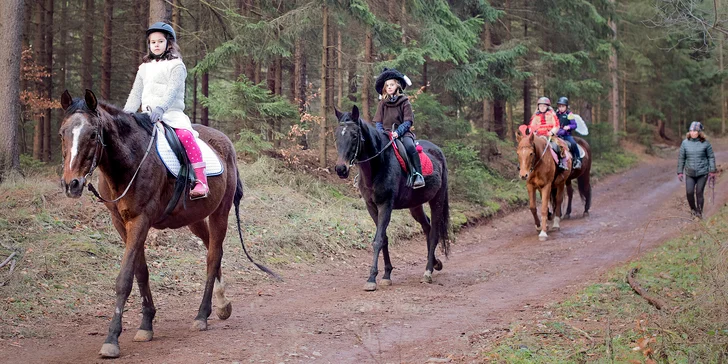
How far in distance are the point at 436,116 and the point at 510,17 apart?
9.25m

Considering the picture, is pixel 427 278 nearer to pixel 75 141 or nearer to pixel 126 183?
pixel 126 183

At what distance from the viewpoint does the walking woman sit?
15.9 meters

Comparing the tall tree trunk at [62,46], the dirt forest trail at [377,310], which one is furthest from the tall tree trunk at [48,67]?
the dirt forest trail at [377,310]

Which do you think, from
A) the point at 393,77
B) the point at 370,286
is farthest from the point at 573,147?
the point at 370,286

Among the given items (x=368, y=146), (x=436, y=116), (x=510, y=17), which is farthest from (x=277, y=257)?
(x=510, y=17)

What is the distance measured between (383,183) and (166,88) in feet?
13.3

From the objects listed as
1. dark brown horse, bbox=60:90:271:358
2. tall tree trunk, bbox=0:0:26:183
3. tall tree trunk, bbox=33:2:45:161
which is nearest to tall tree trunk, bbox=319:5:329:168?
tall tree trunk, bbox=0:0:26:183

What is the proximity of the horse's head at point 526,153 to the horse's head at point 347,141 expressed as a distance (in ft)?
21.8

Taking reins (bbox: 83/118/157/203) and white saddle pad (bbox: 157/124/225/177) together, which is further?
white saddle pad (bbox: 157/124/225/177)

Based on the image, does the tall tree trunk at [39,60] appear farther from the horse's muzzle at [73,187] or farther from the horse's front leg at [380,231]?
the horse's muzzle at [73,187]

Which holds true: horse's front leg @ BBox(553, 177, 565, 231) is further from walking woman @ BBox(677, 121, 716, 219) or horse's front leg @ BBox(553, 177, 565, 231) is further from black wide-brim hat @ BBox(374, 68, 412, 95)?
black wide-brim hat @ BBox(374, 68, 412, 95)

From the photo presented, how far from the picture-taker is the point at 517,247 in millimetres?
14227

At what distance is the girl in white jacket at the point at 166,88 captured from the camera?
22.4 feet

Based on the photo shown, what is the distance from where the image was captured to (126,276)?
19.5 ft
